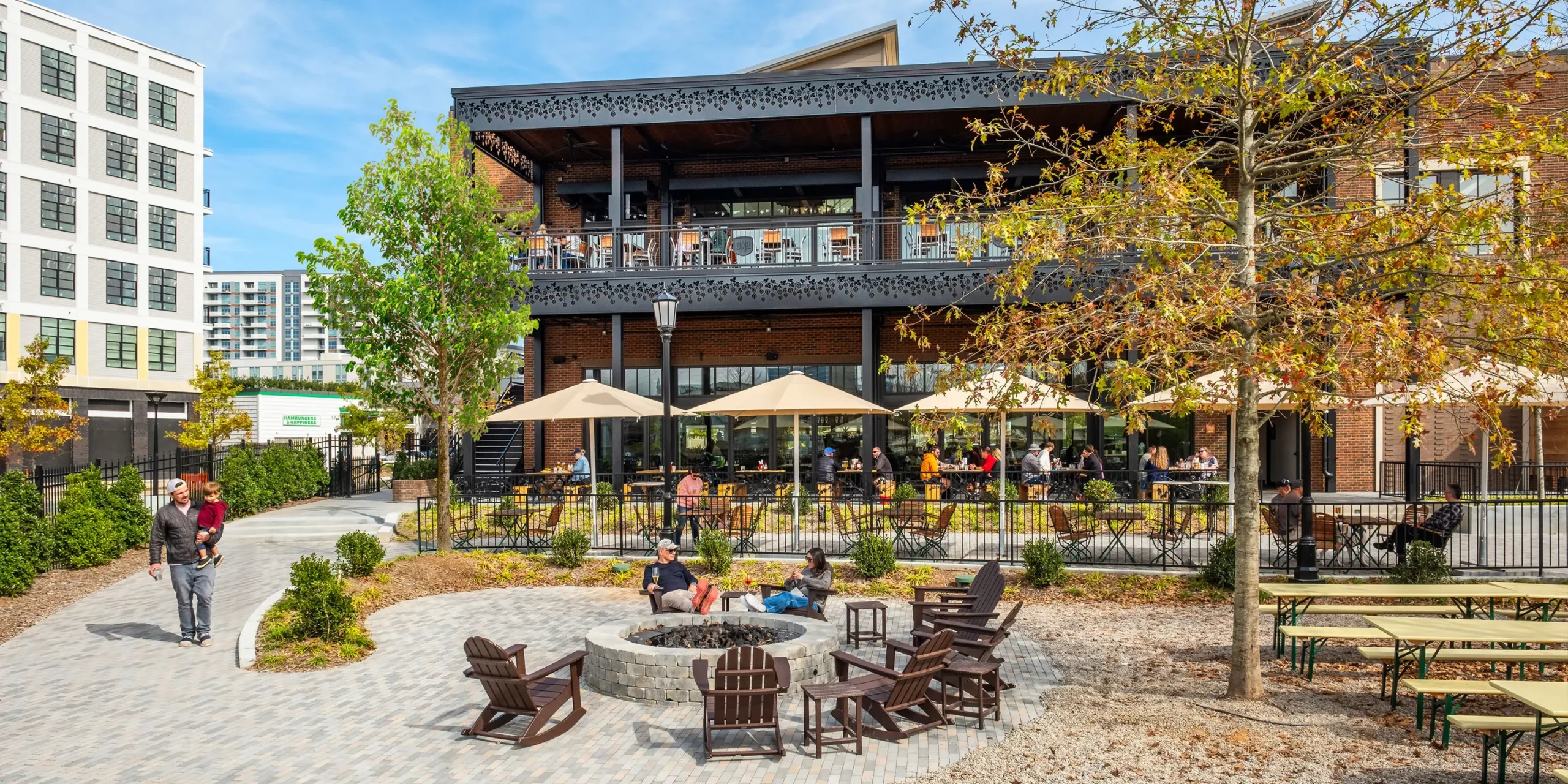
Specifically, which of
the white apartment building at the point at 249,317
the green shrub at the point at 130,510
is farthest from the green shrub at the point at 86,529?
the white apartment building at the point at 249,317

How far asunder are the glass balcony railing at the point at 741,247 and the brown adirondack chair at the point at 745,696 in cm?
1578

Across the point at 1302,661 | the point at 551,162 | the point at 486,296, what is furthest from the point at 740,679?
the point at 551,162

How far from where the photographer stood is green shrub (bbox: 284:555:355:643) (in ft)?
33.6

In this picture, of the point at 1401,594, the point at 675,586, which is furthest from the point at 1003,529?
the point at 675,586

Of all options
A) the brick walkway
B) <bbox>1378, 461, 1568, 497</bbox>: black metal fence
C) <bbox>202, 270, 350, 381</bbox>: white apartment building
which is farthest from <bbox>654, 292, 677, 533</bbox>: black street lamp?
<bbox>202, 270, 350, 381</bbox>: white apartment building

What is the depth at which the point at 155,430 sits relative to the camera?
105 ft

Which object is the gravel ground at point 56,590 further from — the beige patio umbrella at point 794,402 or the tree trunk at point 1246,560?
the tree trunk at point 1246,560

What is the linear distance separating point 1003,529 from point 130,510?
46.8ft

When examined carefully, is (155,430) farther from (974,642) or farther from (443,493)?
(974,642)

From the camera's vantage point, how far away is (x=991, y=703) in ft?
25.4

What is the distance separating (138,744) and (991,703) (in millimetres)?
6325

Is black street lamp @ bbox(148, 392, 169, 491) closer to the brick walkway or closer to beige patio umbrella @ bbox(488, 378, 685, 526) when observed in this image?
beige patio umbrella @ bbox(488, 378, 685, 526)

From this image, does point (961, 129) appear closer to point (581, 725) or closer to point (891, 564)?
point (891, 564)

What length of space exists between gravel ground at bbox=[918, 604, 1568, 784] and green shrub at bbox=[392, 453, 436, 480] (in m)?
18.7
